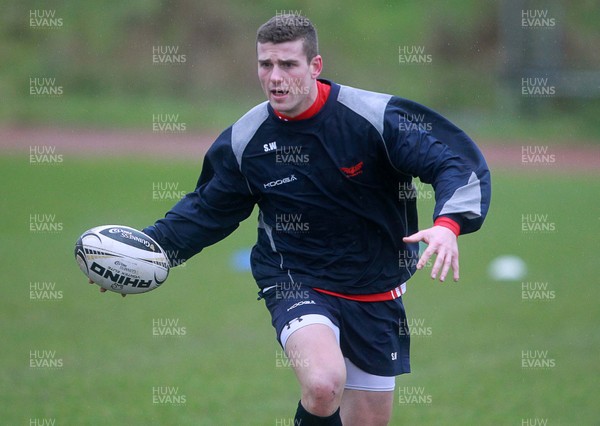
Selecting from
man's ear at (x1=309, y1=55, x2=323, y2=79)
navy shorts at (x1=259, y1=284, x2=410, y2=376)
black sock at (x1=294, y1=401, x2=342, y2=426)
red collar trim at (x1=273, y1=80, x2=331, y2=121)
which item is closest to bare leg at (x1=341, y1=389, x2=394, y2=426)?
navy shorts at (x1=259, y1=284, x2=410, y2=376)

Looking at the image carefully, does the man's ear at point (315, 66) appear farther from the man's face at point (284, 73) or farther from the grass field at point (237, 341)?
the grass field at point (237, 341)

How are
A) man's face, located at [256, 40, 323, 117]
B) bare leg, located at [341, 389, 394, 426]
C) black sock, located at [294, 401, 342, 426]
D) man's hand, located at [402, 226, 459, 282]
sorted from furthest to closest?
bare leg, located at [341, 389, 394, 426]
man's face, located at [256, 40, 323, 117]
black sock, located at [294, 401, 342, 426]
man's hand, located at [402, 226, 459, 282]

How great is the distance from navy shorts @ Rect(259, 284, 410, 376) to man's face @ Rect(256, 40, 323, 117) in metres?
0.94

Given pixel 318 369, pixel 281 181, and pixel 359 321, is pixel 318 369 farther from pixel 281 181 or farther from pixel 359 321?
pixel 281 181

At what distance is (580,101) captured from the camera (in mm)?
25016

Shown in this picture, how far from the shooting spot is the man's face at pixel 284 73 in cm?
459

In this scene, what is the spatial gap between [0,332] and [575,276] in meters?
6.75

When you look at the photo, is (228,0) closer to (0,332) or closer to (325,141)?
(0,332)

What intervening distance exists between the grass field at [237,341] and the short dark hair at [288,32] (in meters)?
2.80

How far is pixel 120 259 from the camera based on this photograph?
477 cm

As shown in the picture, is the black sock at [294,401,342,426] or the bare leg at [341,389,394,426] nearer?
the black sock at [294,401,342,426]

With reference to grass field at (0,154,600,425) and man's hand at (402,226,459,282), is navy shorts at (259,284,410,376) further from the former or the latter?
grass field at (0,154,600,425)

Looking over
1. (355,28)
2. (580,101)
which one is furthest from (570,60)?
(355,28)

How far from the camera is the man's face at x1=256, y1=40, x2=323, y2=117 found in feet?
15.1
